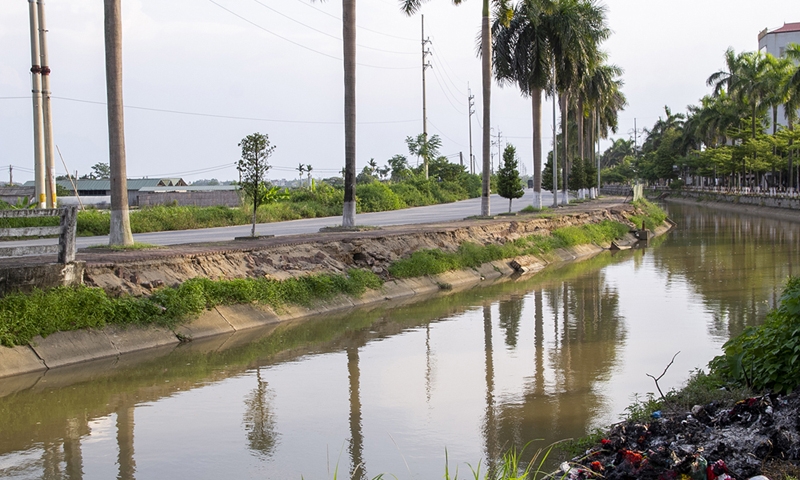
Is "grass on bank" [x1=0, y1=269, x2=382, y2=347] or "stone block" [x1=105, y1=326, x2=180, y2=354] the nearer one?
"grass on bank" [x1=0, y1=269, x2=382, y2=347]

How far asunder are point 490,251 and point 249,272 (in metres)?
11.1

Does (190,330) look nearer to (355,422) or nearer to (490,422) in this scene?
(355,422)

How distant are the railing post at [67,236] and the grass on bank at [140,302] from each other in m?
0.55

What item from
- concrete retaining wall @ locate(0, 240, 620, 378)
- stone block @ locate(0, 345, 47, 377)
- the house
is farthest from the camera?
the house

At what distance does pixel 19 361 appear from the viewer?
12.0 m

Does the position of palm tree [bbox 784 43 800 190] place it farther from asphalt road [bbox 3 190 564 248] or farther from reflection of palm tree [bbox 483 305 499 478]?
reflection of palm tree [bbox 483 305 499 478]

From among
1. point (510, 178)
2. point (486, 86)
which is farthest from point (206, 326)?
point (510, 178)

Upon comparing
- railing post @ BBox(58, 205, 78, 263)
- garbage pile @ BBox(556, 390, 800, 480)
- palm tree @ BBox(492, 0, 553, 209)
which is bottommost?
garbage pile @ BBox(556, 390, 800, 480)

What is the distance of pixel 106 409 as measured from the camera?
34.3 feet

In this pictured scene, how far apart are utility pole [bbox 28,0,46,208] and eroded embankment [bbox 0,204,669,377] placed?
24.8ft

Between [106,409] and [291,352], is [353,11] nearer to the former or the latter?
[291,352]

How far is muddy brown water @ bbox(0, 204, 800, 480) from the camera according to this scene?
8.35m

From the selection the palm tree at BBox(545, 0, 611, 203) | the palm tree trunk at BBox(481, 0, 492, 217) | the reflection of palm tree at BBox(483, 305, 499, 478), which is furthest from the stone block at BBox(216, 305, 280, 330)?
the palm tree at BBox(545, 0, 611, 203)

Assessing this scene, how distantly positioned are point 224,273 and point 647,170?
10901 centimetres
